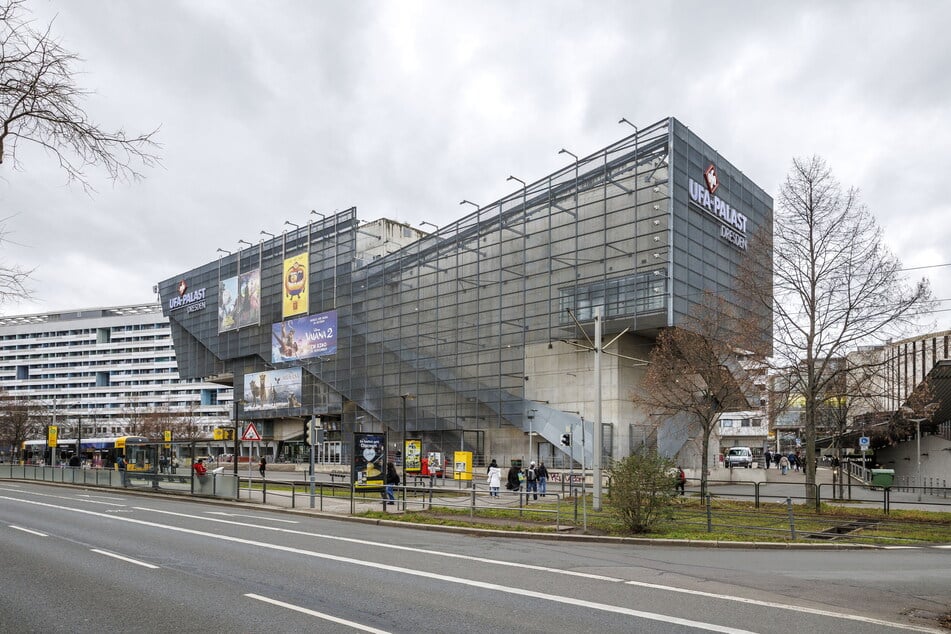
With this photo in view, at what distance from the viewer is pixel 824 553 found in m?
16.6

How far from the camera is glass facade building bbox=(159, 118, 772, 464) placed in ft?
165

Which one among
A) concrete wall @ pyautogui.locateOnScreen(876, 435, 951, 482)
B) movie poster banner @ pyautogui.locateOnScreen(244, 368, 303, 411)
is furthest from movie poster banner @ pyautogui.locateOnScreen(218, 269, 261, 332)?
→ concrete wall @ pyautogui.locateOnScreen(876, 435, 951, 482)

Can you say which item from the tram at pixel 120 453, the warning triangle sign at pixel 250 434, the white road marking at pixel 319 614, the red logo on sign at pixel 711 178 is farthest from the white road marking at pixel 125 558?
the red logo on sign at pixel 711 178

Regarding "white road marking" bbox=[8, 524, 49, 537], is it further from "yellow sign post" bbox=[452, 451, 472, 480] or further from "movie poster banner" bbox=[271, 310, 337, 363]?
"movie poster banner" bbox=[271, 310, 337, 363]

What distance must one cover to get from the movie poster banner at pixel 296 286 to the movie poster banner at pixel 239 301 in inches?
195

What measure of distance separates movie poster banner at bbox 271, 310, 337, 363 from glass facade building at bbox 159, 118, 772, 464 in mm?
177

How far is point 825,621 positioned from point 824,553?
28.2 ft

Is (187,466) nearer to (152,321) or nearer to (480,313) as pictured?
(480,313)

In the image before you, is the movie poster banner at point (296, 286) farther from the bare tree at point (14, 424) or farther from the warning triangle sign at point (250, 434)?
the warning triangle sign at point (250, 434)

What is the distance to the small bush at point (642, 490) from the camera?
18.6 m

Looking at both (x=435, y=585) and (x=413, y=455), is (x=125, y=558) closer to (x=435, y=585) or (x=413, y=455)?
(x=435, y=585)

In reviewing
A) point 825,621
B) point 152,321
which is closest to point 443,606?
point 825,621

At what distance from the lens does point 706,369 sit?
101 ft

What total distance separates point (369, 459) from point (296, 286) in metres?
51.1
